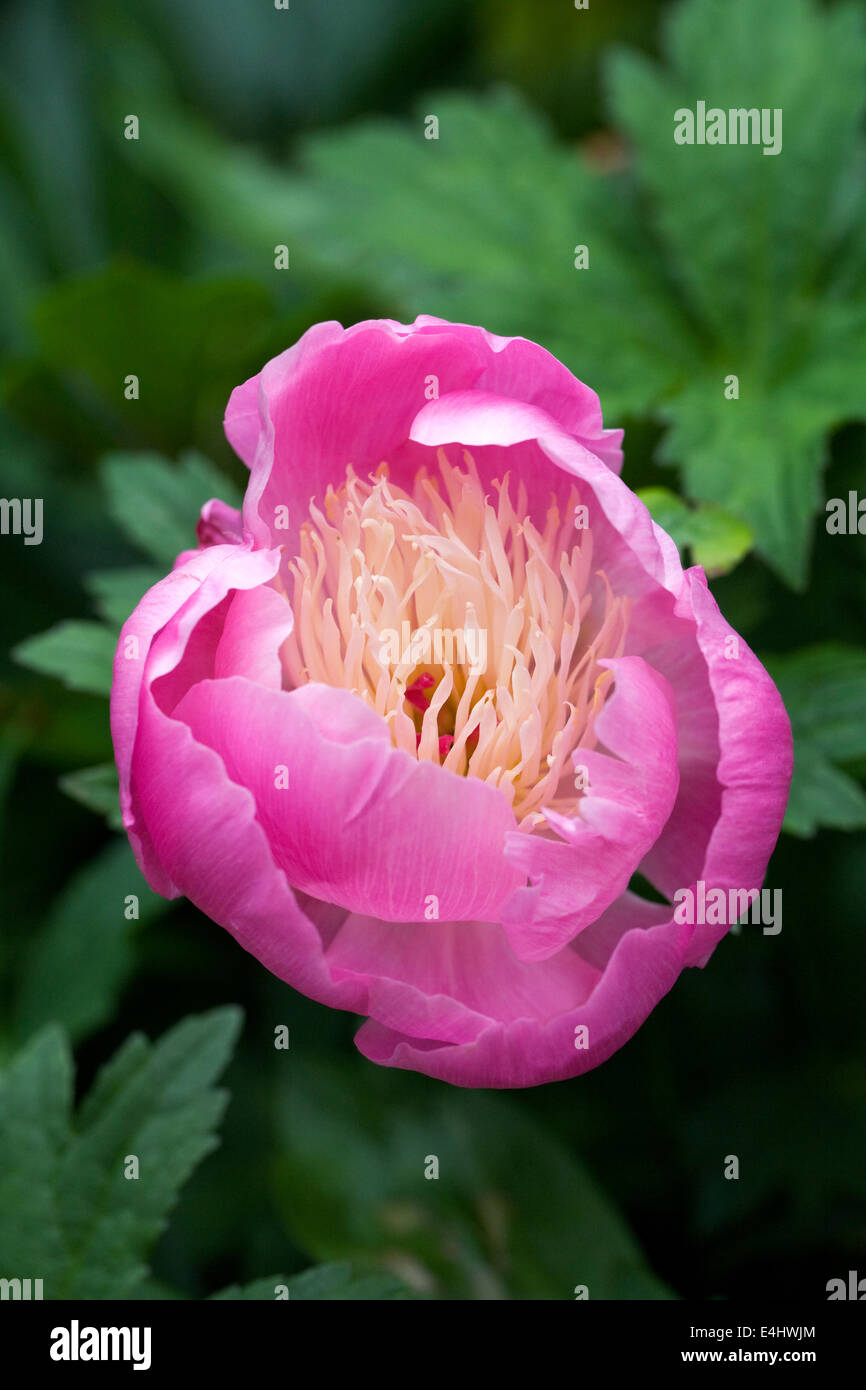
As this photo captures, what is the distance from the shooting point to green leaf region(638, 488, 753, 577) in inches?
31.8

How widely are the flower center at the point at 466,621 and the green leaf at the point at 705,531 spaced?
0.20 feet

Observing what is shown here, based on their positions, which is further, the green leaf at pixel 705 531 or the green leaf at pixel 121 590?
the green leaf at pixel 121 590

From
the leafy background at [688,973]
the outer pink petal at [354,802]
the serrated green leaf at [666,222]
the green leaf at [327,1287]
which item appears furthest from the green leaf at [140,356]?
the green leaf at [327,1287]

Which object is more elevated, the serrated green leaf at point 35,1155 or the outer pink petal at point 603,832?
the outer pink petal at point 603,832

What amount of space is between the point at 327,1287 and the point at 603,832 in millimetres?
336

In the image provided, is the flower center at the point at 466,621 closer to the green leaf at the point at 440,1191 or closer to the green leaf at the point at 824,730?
the green leaf at the point at 824,730

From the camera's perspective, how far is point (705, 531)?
835 millimetres

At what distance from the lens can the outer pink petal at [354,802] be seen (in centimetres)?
65

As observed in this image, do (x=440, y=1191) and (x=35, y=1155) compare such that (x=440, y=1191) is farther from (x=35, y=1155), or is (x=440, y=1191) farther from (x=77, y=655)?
(x=77, y=655)

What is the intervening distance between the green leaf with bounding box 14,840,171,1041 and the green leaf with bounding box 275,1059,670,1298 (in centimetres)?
18

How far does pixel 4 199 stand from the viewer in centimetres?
171

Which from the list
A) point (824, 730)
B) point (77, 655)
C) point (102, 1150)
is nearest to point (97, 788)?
point (77, 655)
